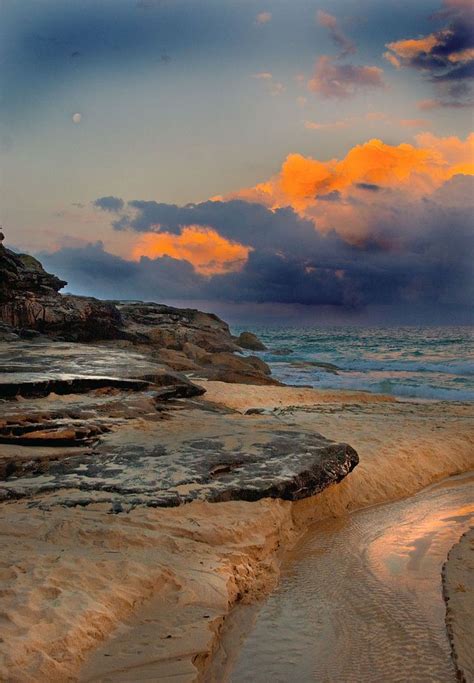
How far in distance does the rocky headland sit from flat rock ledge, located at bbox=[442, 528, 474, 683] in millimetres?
1290

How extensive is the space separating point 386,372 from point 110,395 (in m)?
20.8

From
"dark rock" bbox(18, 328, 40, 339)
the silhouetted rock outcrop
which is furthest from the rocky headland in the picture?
the silhouetted rock outcrop

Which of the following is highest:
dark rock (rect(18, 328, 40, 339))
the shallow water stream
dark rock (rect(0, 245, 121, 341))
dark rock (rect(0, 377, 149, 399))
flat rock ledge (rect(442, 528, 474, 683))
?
dark rock (rect(0, 245, 121, 341))

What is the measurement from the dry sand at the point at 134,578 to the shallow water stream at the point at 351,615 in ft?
0.63

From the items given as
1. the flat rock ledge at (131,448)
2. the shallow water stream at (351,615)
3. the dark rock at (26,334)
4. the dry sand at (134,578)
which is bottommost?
the shallow water stream at (351,615)

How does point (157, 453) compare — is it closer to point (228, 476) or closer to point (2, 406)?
point (228, 476)

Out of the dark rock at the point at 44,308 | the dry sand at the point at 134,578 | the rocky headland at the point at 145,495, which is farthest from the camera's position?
the dark rock at the point at 44,308

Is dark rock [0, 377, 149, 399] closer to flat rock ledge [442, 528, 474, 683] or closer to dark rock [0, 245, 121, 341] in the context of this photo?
flat rock ledge [442, 528, 474, 683]

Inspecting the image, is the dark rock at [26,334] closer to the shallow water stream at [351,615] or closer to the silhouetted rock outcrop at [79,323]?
the silhouetted rock outcrop at [79,323]

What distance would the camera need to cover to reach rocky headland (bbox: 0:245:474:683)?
269cm

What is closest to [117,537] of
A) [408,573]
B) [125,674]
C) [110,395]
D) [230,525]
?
[230,525]

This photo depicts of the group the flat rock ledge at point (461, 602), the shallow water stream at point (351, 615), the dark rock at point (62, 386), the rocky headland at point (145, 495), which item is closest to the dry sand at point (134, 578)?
the rocky headland at point (145, 495)

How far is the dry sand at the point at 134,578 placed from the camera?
8.22 feet

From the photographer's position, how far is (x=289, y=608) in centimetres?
341
